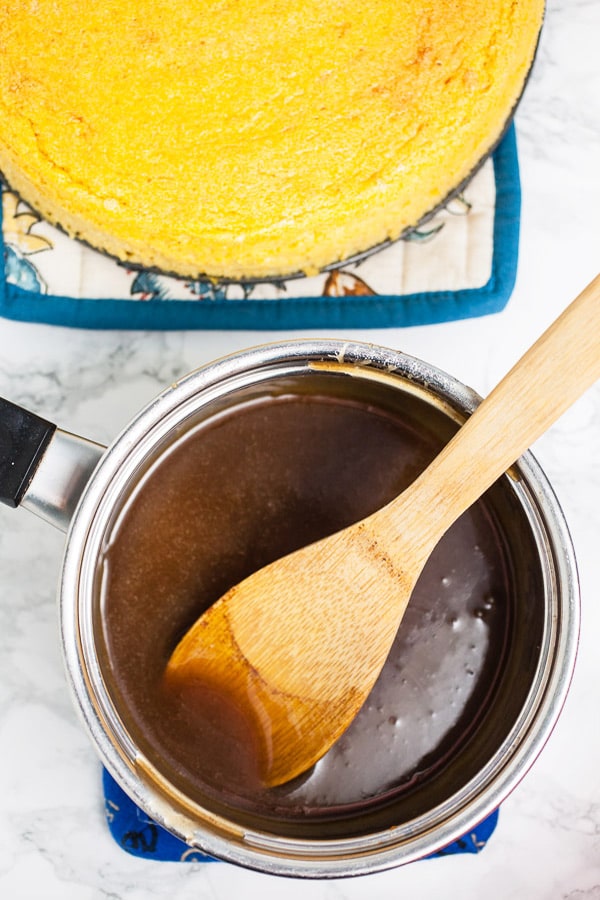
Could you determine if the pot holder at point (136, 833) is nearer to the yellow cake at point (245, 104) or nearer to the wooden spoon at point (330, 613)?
the wooden spoon at point (330, 613)

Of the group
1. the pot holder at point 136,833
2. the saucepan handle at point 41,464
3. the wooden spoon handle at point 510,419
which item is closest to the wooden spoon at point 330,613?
the wooden spoon handle at point 510,419

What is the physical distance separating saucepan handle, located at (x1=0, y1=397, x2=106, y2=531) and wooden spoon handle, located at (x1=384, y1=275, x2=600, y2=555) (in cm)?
25

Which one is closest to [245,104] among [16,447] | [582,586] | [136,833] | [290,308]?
[290,308]

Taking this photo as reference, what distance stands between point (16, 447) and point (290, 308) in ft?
1.12

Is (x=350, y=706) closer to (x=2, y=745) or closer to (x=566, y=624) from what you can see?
(x=566, y=624)

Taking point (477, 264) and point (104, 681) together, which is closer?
point (104, 681)

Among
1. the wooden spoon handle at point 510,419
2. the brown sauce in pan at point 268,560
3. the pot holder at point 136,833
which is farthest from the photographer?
the pot holder at point 136,833

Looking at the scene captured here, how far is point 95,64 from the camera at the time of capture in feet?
2.66

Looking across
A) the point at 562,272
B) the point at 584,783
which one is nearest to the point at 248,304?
the point at 562,272

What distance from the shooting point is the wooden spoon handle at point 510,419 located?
602mm

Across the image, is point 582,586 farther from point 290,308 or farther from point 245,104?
point 245,104

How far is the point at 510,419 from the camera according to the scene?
24.9 inches

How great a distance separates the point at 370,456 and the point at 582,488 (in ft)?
1.07

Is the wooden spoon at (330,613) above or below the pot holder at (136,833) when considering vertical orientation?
above
